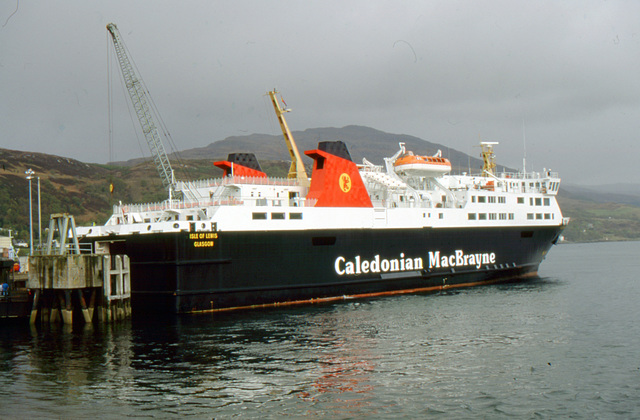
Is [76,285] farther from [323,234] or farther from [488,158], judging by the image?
[488,158]

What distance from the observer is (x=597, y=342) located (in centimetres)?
2264

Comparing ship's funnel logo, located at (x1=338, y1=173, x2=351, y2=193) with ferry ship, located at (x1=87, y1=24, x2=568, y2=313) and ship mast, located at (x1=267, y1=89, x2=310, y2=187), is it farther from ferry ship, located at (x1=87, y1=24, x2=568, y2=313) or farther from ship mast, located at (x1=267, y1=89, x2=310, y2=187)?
ship mast, located at (x1=267, y1=89, x2=310, y2=187)

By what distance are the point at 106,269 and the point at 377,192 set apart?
1933 cm

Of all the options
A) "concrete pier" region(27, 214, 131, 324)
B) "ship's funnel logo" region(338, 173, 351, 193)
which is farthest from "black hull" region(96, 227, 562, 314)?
"ship's funnel logo" region(338, 173, 351, 193)

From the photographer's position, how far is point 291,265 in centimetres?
3269

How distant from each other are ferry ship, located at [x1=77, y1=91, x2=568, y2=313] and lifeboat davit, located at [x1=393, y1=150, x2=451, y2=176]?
0.08 metres

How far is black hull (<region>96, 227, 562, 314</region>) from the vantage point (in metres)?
29.6

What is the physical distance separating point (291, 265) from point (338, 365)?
1332 centimetres

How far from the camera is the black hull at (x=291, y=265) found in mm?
29625

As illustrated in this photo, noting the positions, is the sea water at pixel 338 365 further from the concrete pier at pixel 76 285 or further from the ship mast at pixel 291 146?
the ship mast at pixel 291 146

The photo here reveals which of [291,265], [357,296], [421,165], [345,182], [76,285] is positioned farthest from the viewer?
[421,165]

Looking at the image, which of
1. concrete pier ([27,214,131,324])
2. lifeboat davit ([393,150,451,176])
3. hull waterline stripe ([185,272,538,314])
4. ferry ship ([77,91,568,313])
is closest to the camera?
concrete pier ([27,214,131,324])

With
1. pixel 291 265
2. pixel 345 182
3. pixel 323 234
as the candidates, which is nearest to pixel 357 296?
pixel 323 234

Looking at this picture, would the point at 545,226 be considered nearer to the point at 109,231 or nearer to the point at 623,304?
the point at 623,304
